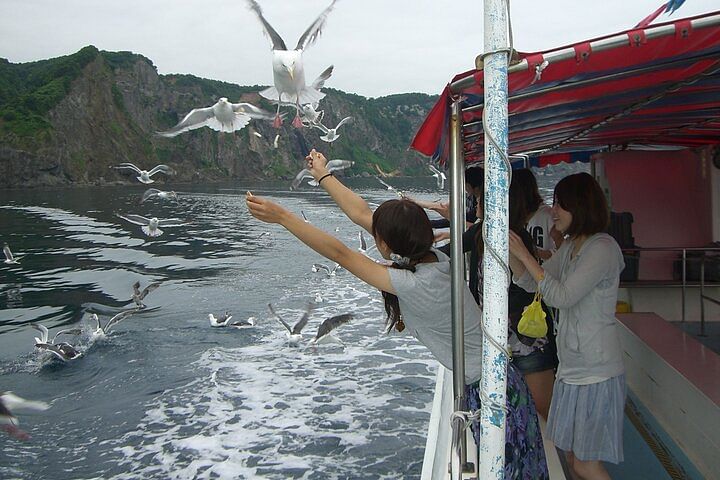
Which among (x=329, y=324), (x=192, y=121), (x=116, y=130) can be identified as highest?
(x=116, y=130)

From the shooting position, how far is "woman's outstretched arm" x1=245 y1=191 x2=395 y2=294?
1614 mm

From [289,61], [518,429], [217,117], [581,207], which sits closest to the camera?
[518,429]

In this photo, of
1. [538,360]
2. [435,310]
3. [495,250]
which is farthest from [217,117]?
[495,250]

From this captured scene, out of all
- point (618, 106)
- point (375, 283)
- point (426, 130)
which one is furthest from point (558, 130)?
point (375, 283)

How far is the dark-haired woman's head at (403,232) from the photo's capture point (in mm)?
1739

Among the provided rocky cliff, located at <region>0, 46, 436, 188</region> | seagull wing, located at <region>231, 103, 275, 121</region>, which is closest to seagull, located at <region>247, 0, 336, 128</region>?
seagull wing, located at <region>231, 103, 275, 121</region>

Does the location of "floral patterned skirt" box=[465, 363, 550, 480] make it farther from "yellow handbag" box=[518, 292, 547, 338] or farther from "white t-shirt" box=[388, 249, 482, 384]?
"yellow handbag" box=[518, 292, 547, 338]

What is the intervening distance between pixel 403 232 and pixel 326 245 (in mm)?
264

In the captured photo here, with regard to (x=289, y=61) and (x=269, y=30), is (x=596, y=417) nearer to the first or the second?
(x=289, y=61)

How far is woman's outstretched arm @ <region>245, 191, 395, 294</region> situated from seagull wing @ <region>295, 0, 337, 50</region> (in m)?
5.71

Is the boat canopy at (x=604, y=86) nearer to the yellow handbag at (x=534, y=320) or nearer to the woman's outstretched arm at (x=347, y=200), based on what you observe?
the woman's outstretched arm at (x=347, y=200)

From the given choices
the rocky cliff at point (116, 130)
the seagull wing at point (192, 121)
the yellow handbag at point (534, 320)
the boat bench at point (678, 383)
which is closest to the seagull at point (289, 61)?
the seagull wing at point (192, 121)

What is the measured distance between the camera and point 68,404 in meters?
8.02

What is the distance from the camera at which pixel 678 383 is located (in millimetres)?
3086
